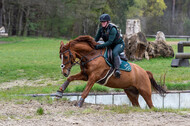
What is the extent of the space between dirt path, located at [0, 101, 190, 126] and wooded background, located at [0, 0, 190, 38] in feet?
114

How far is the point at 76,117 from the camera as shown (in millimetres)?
5840

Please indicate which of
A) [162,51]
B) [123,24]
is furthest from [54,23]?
[162,51]

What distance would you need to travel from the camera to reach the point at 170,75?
492 inches

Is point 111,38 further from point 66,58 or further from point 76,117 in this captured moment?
point 76,117

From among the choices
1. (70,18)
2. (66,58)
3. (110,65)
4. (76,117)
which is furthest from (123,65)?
(70,18)

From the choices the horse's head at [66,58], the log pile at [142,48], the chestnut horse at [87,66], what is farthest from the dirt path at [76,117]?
the log pile at [142,48]

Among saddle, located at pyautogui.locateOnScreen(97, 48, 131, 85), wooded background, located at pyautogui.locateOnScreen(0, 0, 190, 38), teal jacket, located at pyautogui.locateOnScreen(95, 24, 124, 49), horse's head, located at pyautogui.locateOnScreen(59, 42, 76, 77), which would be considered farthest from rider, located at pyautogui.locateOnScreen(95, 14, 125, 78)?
wooded background, located at pyautogui.locateOnScreen(0, 0, 190, 38)

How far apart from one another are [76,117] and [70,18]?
124 ft

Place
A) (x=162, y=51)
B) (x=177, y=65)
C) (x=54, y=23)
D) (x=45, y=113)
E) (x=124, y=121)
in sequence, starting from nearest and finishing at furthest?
1. (x=124, y=121)
2. (x=45, y=113)
3. (x=177, y=65)
4. (x=162, y=51)
5. (x=54, y=23)

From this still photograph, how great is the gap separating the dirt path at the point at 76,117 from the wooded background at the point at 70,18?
34818 millimetres

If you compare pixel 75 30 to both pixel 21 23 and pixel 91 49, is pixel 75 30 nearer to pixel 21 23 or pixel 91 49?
pixel 21 23

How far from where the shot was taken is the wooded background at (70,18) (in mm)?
42406

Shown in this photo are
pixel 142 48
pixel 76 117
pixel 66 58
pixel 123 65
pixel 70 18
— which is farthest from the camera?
pixel 70 18

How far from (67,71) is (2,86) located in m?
4.76
